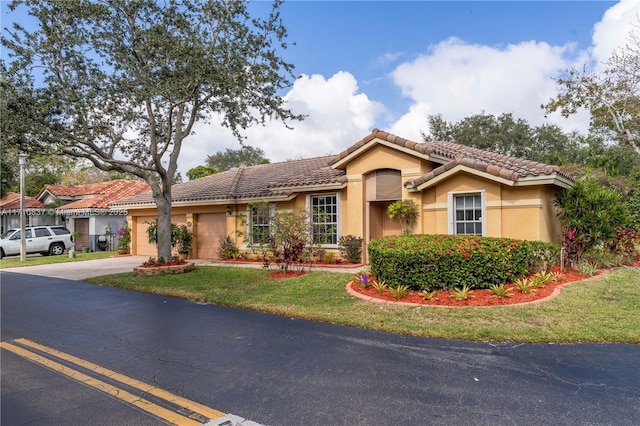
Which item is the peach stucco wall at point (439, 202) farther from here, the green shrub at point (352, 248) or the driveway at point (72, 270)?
the driveway at point (72, 270)

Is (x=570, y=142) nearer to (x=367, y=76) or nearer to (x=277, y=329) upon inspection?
(x=367, y=76)

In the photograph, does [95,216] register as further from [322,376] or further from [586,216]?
[586,216]

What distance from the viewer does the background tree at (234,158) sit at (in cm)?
5684

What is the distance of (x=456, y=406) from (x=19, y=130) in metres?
14.1

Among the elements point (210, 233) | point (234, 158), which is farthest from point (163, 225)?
point (234, 158)

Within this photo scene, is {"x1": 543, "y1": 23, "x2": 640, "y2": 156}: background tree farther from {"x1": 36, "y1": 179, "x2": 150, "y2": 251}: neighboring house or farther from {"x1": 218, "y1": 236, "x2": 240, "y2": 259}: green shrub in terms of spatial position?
{"x1": 36, "y1": 179, "x2": 150, "y2": 251}: neighboring house

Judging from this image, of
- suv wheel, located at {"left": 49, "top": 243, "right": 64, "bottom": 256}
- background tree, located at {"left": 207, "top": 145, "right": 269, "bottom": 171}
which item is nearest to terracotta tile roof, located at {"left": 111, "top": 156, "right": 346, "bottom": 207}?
suv wheel, located at {"left": 49, "top": 243, "right": 64, "bottom": 256}

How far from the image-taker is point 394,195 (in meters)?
13.4

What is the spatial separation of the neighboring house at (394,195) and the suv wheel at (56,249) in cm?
1030

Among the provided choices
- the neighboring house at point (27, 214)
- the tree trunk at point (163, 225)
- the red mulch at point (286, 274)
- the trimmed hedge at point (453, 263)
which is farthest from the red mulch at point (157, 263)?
the neighboring house at point (27, 214)

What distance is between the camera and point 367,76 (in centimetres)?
1627

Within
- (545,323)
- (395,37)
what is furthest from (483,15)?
(545,323)

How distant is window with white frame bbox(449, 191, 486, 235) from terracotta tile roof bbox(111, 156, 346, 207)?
4.12 meters

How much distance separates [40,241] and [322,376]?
2535 cm
